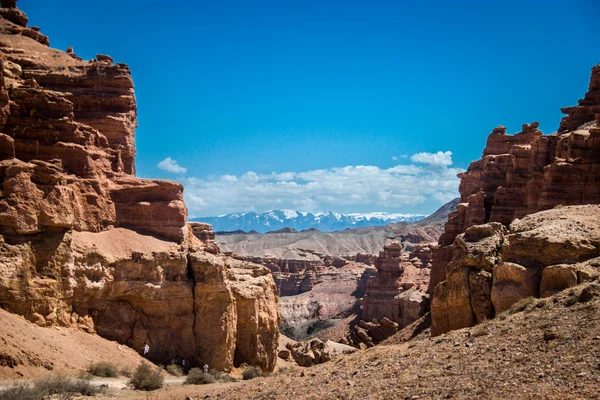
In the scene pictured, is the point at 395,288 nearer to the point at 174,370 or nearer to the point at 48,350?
the point at 174,370

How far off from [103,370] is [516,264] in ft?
51.4

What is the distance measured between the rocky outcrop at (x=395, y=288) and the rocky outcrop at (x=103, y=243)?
A: 88.2 feet

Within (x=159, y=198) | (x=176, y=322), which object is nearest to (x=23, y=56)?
(x=159, y=198)

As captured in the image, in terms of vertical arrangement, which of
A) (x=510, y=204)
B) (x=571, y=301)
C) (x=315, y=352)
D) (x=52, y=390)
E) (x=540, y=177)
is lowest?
(x=315, y=352)

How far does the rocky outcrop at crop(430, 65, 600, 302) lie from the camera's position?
32594mm

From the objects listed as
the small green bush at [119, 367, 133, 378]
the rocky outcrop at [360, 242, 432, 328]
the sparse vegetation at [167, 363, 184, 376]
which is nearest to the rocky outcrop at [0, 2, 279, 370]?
the sparse vegetation at [167, 363, 184, 376]

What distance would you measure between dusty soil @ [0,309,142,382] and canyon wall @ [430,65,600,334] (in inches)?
538

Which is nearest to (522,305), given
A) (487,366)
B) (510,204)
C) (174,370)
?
(487,366)

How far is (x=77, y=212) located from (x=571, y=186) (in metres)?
25.0

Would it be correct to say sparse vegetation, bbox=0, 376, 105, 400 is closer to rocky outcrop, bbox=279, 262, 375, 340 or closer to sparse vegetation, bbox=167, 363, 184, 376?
sparse vegetation, bbox=167, 363, 184, 376

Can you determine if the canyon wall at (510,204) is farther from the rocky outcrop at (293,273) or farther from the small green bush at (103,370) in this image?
the rocky outcrop at (293,273)

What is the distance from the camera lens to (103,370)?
77.5 feet

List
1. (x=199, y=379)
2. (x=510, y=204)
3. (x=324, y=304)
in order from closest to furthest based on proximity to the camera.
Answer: (x=199, y=379) < (x=510, y=204) < (x=324, y=304)

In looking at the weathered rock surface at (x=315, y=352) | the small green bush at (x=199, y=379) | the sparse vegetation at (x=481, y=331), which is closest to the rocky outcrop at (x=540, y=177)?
the weathered rock surface at (x=315, y=352)
